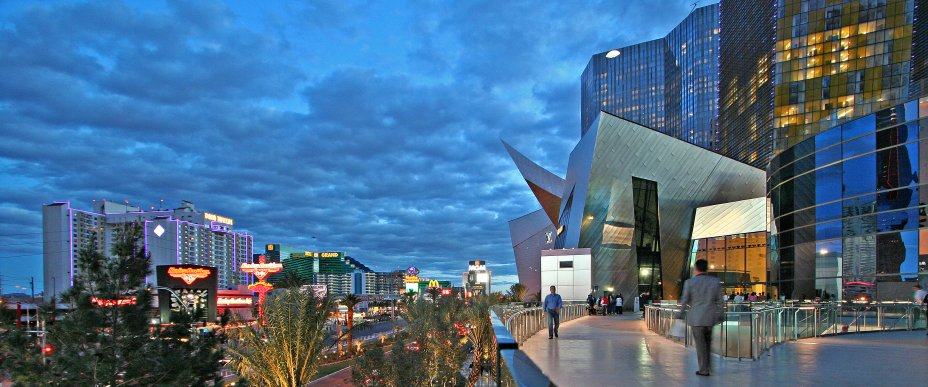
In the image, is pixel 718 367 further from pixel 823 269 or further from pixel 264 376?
pixel 823 269

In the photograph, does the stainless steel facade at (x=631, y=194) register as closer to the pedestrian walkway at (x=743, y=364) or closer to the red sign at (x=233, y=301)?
the pedestrian walkway at (x=743, y=364)

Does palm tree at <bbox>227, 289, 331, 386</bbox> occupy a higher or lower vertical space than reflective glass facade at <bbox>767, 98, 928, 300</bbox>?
lower

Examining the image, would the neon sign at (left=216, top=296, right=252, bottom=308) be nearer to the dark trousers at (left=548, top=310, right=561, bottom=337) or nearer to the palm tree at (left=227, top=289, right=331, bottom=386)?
the palm tree at (left=227, top=289, right=331, bottom=386)

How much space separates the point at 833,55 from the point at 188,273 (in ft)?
218

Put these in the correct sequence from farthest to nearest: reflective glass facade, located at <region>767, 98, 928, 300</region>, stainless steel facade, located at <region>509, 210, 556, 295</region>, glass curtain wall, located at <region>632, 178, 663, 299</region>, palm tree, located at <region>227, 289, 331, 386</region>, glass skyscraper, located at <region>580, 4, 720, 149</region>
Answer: glass skyscraper, located at <region>580, 4, 720, 149</region>
stainless steel facade, located at <region>509, 210, 556, 295</region>
glass curtain wall, located at <region>632, 178, 663, 299</region>
reflective glass facade, located at <region>767, 98, 928, 300</region>
palm tree, located at <region>227, 289, 331, 386</region>

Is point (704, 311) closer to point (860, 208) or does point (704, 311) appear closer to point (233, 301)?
point (860, 208)

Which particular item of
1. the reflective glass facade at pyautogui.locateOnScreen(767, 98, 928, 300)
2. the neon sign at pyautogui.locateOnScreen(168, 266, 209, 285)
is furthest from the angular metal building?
the neon sign at pyautogui.locateOnScreen(168, 266, 209, 285)

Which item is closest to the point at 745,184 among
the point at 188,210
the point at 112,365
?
the point at 112,365

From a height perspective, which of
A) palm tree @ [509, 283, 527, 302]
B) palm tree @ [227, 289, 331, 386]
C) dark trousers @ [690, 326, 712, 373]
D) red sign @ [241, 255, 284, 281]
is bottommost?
palm tree @ [509, 283, 527, 302]

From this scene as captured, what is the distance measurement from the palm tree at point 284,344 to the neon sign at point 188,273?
145 ft

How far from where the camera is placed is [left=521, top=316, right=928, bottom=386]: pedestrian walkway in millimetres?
6785

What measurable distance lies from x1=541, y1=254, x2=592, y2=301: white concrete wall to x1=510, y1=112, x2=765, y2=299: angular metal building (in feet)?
8.50

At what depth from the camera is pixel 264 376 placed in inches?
488

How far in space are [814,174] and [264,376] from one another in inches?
987
